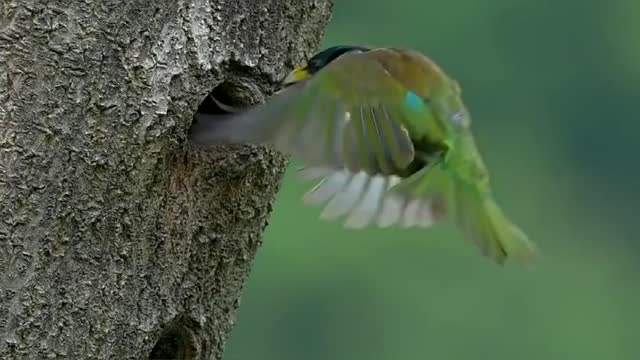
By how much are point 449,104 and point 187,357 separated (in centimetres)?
32

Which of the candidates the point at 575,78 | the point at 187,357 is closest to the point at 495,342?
the point at 575,78

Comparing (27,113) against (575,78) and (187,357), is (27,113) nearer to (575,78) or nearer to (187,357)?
(187,357)

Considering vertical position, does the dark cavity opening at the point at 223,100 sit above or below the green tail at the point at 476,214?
above

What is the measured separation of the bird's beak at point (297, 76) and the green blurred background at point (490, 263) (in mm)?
2268

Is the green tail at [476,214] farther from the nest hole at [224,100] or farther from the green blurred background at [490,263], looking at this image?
the green blurred background at [490,263]

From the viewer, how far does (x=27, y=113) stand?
1372 millimetres

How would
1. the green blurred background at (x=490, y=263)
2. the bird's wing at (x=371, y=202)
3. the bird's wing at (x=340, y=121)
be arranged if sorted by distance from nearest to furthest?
the bird's wing at (x=340, y=121) → the bird's wing at (x=371, y=202) → the green blurred background at (x=490, y=263)

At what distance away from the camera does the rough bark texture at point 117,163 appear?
1.37 metres

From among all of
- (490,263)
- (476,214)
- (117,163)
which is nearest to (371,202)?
(476,214)

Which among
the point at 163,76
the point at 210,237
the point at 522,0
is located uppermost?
the point at 522,0

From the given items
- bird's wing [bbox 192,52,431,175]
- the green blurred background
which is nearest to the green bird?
bird's wing [bbox 192,52,431,175]

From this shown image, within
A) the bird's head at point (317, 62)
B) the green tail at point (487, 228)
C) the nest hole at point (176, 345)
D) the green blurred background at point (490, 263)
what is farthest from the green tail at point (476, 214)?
the green blurred background at point (490, 263)

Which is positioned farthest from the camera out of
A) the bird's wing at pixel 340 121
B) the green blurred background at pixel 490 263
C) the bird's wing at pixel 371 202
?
the green blurred background at pixel 490 263

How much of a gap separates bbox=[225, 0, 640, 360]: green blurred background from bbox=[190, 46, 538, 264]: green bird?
7.38ft
